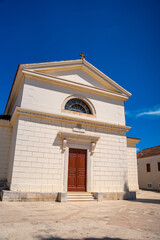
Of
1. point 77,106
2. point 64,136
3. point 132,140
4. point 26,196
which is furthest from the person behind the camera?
point 132,140

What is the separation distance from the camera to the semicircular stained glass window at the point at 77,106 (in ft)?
44.5

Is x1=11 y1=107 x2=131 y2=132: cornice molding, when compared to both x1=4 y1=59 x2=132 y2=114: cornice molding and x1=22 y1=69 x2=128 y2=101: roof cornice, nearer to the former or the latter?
x1=22 y1=69 x2=128 y2=101: roof cornice

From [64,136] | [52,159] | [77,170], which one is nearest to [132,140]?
[77,170]

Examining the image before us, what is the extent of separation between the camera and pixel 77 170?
1252cm

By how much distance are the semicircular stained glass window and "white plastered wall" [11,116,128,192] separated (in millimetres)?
1308

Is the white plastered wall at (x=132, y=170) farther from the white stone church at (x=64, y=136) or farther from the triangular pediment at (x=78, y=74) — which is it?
the triangular pediment at (x=78, y=74)

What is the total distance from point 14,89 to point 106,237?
1296 centimetres

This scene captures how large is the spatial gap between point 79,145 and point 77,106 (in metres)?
2.91

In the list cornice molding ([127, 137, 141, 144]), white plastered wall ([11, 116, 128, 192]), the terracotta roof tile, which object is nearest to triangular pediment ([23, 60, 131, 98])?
white plastered wall ([11, 116, 128, 192])

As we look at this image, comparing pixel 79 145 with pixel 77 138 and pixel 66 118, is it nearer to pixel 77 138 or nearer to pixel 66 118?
Result: pixel 77 138

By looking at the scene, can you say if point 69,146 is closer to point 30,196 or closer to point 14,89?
point 30,196

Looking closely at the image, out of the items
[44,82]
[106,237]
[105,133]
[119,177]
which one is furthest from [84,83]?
[106,237]

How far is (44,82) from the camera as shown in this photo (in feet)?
42.4

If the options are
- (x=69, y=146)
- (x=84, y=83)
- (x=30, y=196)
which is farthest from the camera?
(x=84, y=83)
